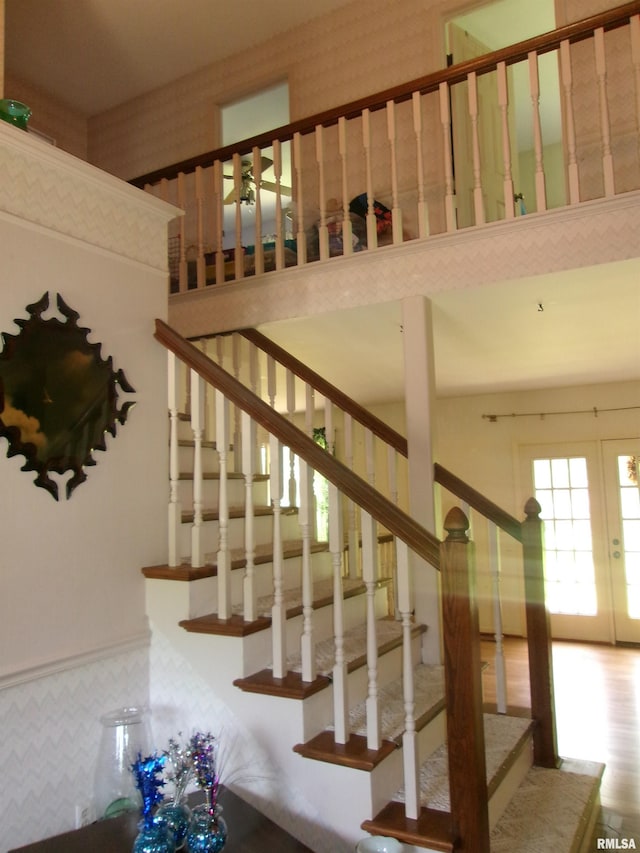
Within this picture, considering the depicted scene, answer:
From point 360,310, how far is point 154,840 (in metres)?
2.55

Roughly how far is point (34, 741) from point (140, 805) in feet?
1.31

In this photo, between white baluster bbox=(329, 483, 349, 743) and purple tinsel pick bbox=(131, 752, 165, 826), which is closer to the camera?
purple tinsel pick bbox=(131, 752, 165, 826)

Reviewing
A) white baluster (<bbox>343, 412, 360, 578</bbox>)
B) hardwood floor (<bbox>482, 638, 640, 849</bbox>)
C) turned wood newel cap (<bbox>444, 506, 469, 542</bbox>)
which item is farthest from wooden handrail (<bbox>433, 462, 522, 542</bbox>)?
turned wood newel cap (<bbox>444, 506, 469, 542</bbox>)

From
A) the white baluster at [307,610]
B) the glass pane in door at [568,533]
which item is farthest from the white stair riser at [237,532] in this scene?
the glass pane in door at [568,533]

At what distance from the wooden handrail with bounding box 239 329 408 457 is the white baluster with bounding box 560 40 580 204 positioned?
1388 mm

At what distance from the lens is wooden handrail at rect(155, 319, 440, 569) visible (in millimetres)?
1942

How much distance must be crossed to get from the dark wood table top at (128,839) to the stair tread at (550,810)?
727 millimetres

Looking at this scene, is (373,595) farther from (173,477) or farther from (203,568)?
(173,477)

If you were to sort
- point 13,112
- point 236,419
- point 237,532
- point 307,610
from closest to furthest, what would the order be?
point 307,610
point 13,112
point 237,532
point 236,419

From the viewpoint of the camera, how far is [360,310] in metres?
3.45

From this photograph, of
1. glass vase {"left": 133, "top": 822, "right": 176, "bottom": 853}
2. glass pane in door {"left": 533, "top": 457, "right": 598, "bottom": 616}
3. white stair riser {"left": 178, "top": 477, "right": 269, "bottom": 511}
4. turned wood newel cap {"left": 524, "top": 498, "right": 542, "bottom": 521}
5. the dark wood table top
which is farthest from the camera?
glass pane in door {"left": 533, "top": 457, "right": 598, "bottom": 616}

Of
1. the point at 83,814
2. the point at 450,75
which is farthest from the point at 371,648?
the point at 450,75

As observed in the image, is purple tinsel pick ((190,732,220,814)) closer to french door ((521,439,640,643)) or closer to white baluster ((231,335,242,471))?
white baluster ((231,335,242,471))

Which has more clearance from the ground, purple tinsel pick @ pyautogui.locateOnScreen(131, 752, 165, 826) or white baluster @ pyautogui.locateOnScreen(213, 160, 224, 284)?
white baluster @ pyautogui.locateOnScreen(213, 160, 224, 284)
